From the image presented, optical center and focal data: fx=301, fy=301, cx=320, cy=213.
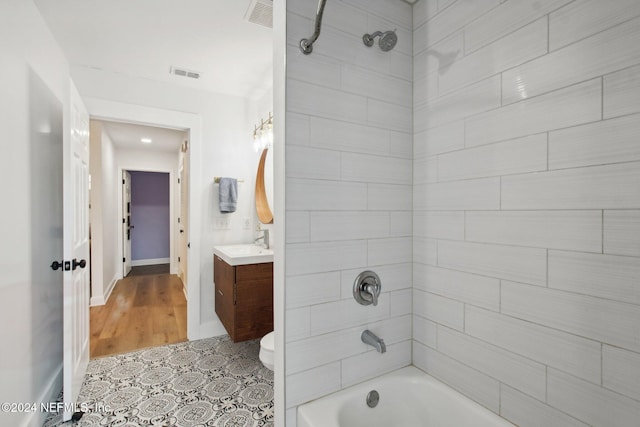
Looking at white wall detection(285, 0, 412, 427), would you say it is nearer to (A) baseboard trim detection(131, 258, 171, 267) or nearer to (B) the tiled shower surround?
(B) the tiled shower surround

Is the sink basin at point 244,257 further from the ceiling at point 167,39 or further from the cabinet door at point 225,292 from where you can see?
the ceiling at point 167,39

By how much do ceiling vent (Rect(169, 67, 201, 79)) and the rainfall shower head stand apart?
1.82 metres

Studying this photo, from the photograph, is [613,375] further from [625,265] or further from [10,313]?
[10,313]

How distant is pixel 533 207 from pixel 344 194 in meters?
0.69

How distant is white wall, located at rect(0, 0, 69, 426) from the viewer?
140 centimetres

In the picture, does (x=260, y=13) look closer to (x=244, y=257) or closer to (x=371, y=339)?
(x=244, y=257)

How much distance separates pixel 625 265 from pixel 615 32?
66cm

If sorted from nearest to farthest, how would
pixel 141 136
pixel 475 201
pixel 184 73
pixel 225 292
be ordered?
1. pixel 475 201
2. pixel 225 292
3. pixel 184 73
4. pixel 141 136

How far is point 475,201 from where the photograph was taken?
1.22 metres

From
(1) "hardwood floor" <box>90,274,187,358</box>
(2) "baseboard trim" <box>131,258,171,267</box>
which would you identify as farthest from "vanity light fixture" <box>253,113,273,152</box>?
(2) "baseboard trim" <box>131,258,171,267</box>

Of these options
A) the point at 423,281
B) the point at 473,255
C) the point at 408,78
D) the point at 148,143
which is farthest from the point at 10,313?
the point at 148,143

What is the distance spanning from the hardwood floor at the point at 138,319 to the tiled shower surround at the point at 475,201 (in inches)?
89.5

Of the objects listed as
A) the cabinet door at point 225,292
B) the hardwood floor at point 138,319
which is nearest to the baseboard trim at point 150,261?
the hardwood floor at point 138,319


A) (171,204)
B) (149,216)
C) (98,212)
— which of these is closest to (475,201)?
(98,212)
